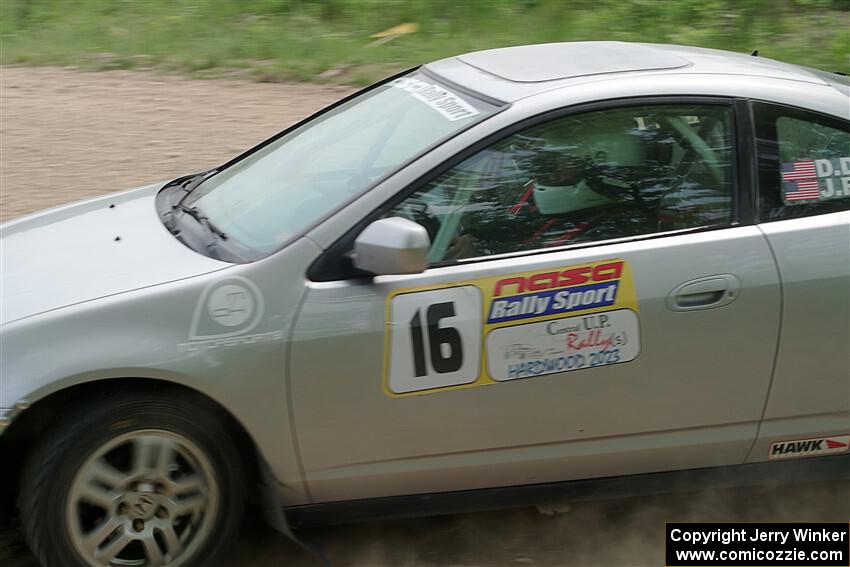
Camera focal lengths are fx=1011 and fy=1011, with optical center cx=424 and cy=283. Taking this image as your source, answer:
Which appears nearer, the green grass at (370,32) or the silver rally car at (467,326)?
the silver rally car at (467,326)

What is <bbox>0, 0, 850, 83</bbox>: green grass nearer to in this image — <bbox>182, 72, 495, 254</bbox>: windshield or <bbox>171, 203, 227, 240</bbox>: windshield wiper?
<bbox>182, 72, 495, 254</bbox>: windshield

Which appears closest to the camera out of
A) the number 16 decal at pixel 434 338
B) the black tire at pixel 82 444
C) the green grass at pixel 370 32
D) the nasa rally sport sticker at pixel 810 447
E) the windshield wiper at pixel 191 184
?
the black tire at pixel 82 444

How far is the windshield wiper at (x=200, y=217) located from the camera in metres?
3.43

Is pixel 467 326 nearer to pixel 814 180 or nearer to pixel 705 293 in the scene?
pixel 705 293

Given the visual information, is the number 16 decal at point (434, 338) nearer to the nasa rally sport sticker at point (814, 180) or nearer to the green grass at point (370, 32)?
the nasa rally sport sticker at point (814, 180)

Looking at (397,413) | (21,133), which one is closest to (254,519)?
(397,413)

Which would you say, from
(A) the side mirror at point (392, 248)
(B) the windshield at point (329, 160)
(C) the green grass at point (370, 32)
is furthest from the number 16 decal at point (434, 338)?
(C) the green grass at point (370, 32)

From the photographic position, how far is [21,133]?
28.8 feet

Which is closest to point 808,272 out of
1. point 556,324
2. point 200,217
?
point 556,324

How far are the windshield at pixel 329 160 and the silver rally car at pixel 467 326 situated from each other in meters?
0.02

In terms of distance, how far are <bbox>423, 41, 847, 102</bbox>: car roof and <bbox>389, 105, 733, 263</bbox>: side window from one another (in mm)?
191

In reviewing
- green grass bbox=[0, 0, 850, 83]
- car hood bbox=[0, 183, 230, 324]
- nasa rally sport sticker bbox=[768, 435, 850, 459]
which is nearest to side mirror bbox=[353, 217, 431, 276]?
car hood bbox=[0, 183, 230, 324]

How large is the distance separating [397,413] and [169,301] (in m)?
0.76

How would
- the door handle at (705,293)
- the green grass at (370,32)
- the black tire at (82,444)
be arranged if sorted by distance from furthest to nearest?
the green grass at (370,32), the door handle at (705,293), the black tire at (82,444)
